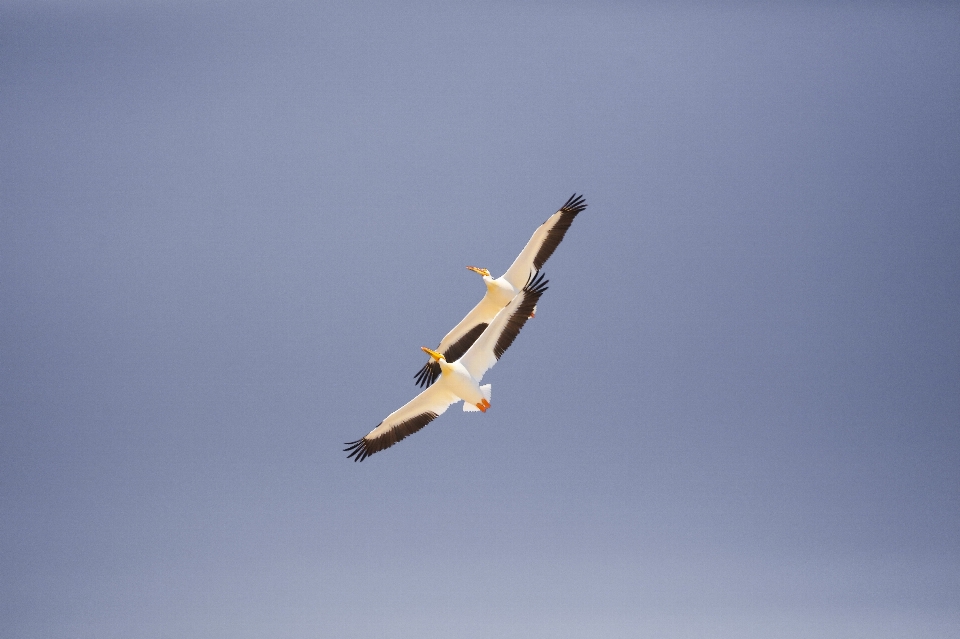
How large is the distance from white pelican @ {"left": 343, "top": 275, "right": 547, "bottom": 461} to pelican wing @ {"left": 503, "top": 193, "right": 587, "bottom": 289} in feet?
7.85

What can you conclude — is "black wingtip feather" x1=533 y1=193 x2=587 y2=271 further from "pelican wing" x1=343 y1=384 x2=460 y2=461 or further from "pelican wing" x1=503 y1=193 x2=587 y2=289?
"pelican wing" x1=343 y1=384 x2=460 y2=461

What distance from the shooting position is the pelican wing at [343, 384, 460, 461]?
72.6 ft

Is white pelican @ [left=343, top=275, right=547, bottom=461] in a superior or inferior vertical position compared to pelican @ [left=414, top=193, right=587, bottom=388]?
inferior

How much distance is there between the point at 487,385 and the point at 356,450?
3.12m

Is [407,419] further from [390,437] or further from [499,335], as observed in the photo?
[499,335]

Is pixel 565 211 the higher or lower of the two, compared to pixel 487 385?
higher

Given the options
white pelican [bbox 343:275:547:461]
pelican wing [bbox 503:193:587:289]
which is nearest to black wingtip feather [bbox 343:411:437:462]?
white pelican [bbox 343:275:547:461]

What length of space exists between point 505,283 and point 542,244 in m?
1.26

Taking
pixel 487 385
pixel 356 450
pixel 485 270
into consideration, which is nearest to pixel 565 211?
pixel 485 270

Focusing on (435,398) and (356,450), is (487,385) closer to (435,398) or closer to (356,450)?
(435,398)

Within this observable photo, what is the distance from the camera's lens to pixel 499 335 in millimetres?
21484

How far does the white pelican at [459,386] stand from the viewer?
21188mm

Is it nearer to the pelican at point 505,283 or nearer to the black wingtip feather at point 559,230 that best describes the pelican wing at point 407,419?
the pelican at point 505,283

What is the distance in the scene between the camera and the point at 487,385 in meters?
21.9
